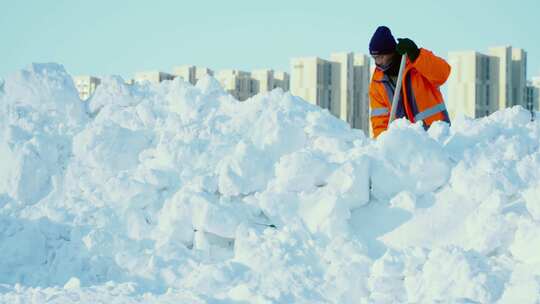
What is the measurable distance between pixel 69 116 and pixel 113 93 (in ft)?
1.30

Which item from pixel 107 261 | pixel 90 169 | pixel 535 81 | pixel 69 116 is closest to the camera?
pixel 107 261

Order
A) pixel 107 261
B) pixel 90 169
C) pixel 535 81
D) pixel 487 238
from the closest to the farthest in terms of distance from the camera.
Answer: pixel 487 238 < pixel 107 261 < pixel 90 169 < pixel 535 81

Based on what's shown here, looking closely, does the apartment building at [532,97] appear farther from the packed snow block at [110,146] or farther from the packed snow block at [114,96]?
the packed snow block at [110,146]

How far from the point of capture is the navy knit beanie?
5.11 m

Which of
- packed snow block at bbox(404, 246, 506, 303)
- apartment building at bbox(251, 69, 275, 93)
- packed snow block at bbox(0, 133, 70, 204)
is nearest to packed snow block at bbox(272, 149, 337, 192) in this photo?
packed snow block at bbox(404, 246, 506, 303)

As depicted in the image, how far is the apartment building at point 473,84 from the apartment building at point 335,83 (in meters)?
2.81

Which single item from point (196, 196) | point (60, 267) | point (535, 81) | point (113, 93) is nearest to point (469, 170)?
point (196, 196)

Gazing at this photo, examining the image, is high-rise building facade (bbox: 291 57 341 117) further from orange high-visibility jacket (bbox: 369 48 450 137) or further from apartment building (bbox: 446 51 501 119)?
orange high-visibility jacket (bbox: 369 48 450 137)

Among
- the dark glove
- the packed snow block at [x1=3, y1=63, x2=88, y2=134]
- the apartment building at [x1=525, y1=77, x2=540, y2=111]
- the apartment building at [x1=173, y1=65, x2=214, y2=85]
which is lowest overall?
the apartment building at [x1=525, y1=77, x2=540, y2=111]

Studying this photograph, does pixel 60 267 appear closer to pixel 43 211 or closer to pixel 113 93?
pixel 43 211

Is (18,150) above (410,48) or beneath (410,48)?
beneath

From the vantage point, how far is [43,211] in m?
4.83

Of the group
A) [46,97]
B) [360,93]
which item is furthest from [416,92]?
[360,93]

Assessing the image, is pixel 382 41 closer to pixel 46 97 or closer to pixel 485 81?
pixel 46 97
